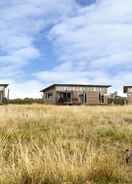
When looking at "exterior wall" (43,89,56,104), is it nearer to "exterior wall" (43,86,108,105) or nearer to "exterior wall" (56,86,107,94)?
"exterior wall" (43,86,108,105)

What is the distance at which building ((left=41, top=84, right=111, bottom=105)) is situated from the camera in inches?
2073

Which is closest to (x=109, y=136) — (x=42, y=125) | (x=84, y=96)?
(x=42, y=125)

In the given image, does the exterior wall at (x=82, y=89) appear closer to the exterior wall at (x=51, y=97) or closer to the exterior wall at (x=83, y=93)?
the exterior wall at (x=83, y=93)

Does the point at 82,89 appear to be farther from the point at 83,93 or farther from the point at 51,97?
the point at 51,97

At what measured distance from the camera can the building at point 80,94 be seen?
173ft

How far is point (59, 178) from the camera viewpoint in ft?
16.3

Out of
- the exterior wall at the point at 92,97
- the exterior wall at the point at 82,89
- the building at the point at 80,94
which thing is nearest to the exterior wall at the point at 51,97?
the building at the point at 80,94

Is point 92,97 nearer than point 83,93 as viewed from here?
No

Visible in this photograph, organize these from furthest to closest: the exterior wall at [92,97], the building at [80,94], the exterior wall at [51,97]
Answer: the exterior wall at [51,97], the exterior wall at [92,97], the building at [80,94]

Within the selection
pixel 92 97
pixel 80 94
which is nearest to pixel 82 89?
pixel 80 94

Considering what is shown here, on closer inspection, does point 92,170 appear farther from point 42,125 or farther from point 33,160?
point 42,125

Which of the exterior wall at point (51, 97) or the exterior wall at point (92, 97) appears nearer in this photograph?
the exterior wall at point (92, 97)

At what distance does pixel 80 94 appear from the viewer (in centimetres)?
5322

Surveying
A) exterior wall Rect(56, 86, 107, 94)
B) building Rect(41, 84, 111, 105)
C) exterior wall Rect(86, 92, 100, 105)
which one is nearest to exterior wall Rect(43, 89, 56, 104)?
building Rect(41, 84, 111, 105)
